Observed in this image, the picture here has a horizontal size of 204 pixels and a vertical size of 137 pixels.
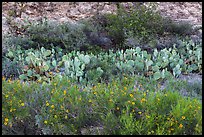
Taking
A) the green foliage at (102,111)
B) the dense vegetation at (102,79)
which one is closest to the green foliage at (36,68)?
the dense vegetation at (102,79)

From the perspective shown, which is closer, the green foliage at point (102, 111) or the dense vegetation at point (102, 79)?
the green foliage at point (102, 111)

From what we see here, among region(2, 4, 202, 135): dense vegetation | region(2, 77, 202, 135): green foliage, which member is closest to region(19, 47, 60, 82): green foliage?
region(2, 4, 202, 135): dense vegetation

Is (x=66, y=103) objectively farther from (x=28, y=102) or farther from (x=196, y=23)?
(x=196, y=23)

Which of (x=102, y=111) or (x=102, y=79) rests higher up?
(x=102, y=111)

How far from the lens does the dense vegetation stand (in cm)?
354

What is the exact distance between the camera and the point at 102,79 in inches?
236

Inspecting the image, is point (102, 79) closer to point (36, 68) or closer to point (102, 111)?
point (36, 68)

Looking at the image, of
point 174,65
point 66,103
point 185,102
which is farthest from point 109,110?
point 174,65

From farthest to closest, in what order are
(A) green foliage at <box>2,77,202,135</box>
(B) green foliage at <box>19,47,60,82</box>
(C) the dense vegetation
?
(B) green foliage at <box>19,47,60,82</box>, (C) the dense vegetation, (A) green foliage at <box>2,77,202,135</box>

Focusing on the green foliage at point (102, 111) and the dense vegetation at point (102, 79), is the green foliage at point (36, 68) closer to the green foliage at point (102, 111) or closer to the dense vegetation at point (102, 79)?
the dense vegetation at point (102, 79)

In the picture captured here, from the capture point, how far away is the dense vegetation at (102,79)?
354 cm

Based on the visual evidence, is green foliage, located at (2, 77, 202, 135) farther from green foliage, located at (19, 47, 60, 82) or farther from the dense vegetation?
green foliage, located at (19, 47, 60, 82)

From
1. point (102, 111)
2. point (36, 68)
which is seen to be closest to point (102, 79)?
point (36, 68)

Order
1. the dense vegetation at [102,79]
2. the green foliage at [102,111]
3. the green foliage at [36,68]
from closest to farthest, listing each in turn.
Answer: the green foliage at [102,111]
the dense vegetation at [102,79]
the green foliage at [36,68]
